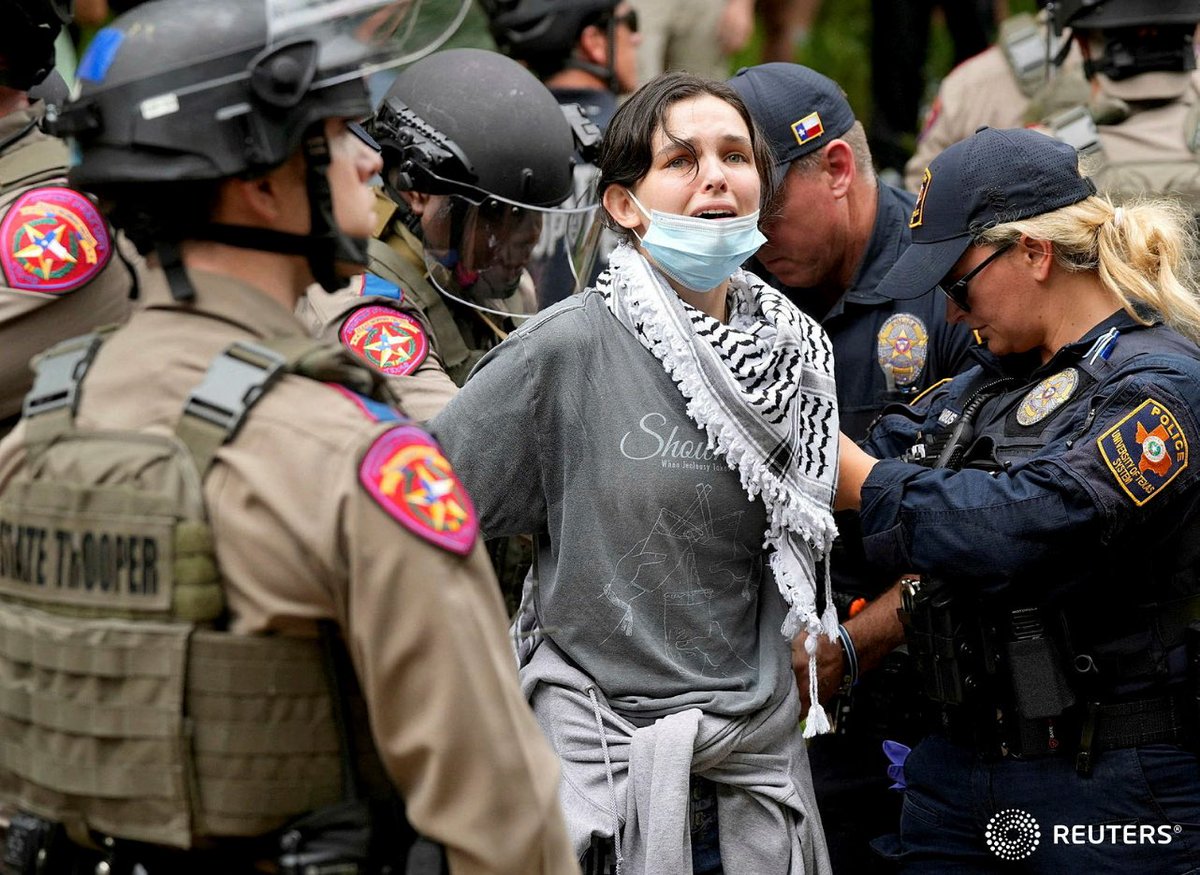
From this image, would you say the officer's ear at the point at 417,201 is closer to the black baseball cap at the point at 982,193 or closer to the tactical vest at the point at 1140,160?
the black baseball cap at the point at 982,193

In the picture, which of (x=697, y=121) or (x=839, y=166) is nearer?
(x=697, y=121)

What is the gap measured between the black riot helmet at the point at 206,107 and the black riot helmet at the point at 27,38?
1.23m

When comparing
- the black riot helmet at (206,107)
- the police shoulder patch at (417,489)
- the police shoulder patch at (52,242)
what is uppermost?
the black riot helmet at (206,107)

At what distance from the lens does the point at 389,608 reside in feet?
6.48

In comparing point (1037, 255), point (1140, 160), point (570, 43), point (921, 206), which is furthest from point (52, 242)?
point (570, 43)

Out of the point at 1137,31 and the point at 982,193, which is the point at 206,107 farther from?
the point at 1137,31

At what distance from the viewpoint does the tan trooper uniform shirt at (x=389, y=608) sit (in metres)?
1.97

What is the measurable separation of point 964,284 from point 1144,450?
551mm

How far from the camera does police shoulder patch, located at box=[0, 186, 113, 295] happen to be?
3.04 meters

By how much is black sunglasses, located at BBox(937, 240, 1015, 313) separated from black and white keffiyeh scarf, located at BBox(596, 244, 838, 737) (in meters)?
0.39

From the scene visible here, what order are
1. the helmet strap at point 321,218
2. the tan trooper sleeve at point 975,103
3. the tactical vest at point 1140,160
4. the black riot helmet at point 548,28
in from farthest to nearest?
the black riot helmet at point 548,28 < the tan trooper sleeve at point 975,103 < the tactical vest at point 1140,160 < the helmet strap at point 321,218

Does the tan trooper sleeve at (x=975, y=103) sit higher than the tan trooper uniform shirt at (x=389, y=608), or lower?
lower

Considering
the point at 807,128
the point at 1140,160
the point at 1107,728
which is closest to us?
the point at 1107,728

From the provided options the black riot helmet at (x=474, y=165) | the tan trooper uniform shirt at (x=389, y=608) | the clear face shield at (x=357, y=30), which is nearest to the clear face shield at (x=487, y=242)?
the black riot helmet at (x=474, y=165)
